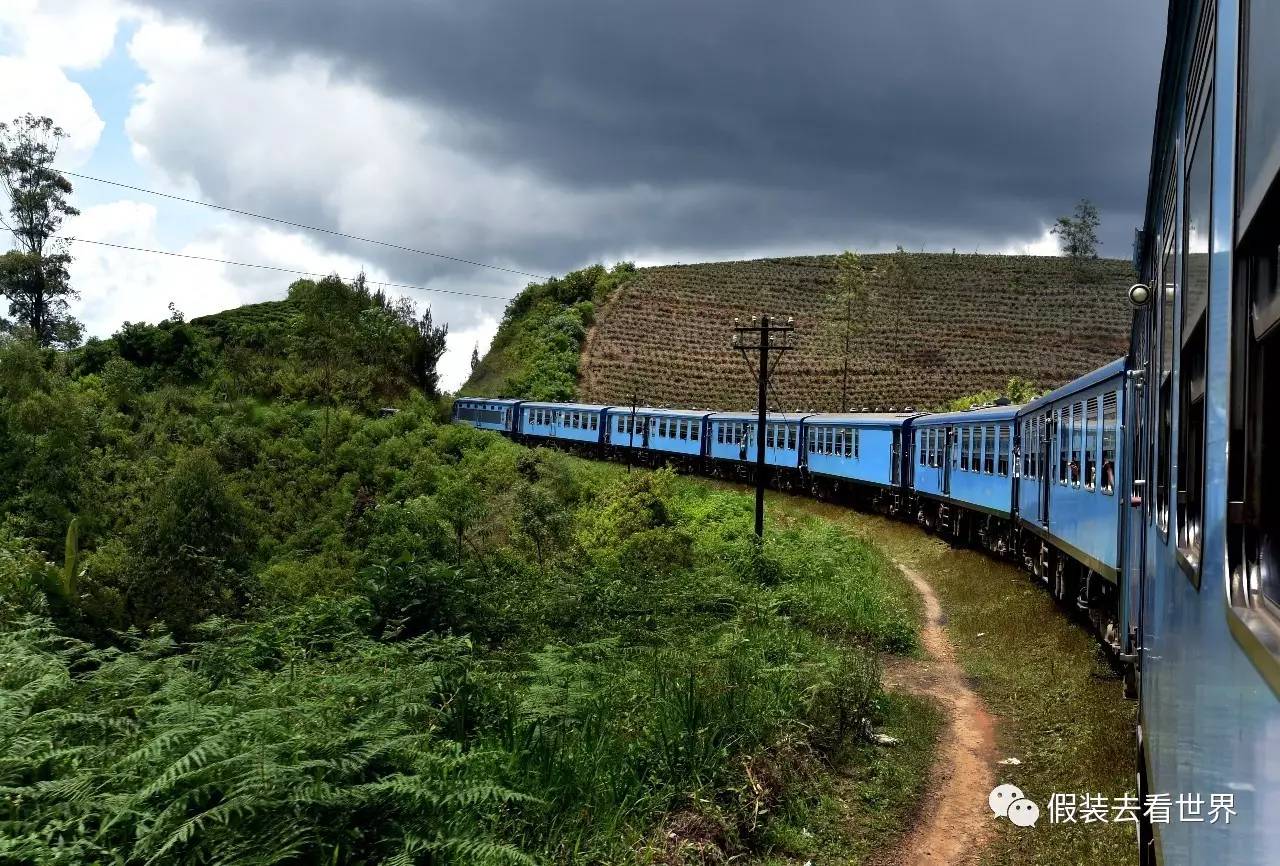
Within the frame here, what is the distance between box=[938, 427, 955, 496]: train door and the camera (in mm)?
22625

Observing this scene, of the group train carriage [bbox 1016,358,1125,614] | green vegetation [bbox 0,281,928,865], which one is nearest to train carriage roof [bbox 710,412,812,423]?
green vegetation [bbox 0,281,928,865]

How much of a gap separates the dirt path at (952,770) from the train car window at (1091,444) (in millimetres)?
2594

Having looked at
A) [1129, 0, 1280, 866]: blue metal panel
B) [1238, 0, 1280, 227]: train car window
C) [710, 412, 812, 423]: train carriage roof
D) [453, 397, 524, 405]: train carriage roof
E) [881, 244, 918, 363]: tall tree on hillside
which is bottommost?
[1129, 0, 1280, 866]: blue metal panel

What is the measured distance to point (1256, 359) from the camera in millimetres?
1961

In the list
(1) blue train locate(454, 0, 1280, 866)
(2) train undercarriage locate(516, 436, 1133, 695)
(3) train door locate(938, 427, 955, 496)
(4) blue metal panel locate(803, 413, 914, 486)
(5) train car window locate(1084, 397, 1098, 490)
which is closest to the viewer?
(1) blue train locate(454, 0, 1280, 866)

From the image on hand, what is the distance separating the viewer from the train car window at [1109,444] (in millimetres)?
10461

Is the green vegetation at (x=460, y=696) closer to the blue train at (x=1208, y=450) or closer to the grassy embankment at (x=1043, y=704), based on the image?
the grassy embankment at (x=1043, y=704)

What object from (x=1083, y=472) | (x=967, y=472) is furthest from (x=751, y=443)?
(x=1083, y=472)

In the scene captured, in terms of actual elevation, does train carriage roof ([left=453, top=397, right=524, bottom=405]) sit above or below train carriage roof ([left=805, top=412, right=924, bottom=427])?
above

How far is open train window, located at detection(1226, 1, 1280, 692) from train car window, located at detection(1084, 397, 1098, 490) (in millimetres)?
9872

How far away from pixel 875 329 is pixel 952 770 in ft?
241

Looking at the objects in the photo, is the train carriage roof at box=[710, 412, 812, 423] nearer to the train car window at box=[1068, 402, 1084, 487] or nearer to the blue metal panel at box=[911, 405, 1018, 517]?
the blue metal panel at box=[911, 405, 1018, 517]

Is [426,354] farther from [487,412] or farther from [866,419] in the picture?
[866,419]

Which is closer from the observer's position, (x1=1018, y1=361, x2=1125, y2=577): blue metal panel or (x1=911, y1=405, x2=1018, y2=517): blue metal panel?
(x1=1018, y1=361, x2=1125, y2=577): blue metal panel
